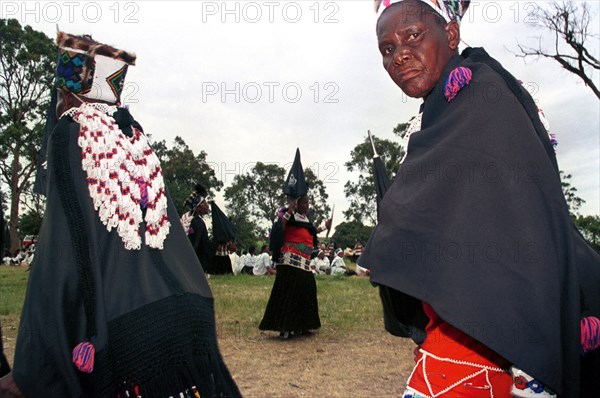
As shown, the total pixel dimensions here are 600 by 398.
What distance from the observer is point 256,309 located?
11.4m

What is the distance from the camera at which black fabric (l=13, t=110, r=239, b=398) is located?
2.21m

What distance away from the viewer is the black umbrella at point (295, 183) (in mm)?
8492

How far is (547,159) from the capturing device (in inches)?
68.7

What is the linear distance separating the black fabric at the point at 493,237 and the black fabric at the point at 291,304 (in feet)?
22.6

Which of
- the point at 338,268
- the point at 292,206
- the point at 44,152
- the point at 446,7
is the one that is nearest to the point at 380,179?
the point at 446,7

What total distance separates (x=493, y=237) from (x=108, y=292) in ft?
5.42

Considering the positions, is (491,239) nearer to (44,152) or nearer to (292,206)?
(44,152)

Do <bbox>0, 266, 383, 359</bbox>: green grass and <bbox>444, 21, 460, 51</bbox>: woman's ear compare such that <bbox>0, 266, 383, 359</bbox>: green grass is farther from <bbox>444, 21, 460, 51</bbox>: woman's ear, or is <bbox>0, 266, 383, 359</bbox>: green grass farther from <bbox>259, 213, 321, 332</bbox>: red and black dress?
<bbox>444, 21, 460, 51</bbox>: woman's ear

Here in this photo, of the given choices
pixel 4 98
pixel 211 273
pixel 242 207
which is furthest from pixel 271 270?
pixel 242 207

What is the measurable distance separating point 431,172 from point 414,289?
413mm

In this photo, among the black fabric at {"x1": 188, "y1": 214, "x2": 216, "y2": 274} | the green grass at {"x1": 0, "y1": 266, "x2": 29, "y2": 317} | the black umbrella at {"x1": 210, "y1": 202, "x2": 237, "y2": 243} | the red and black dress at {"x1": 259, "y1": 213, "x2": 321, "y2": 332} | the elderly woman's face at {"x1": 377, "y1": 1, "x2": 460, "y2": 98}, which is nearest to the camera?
the elderly woman's face at {"x1": 377, "y1": 1, "x2": 460, "y2": 98}

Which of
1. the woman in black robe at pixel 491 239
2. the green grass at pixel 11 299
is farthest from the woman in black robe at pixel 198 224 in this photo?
the woman in black robe at pixel 491 239

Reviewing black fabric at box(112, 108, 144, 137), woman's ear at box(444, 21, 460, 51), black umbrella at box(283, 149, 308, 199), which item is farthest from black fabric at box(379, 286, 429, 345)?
black umbrella at box(283, 149, 308, 199)

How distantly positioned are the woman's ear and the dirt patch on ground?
4.18 metres
